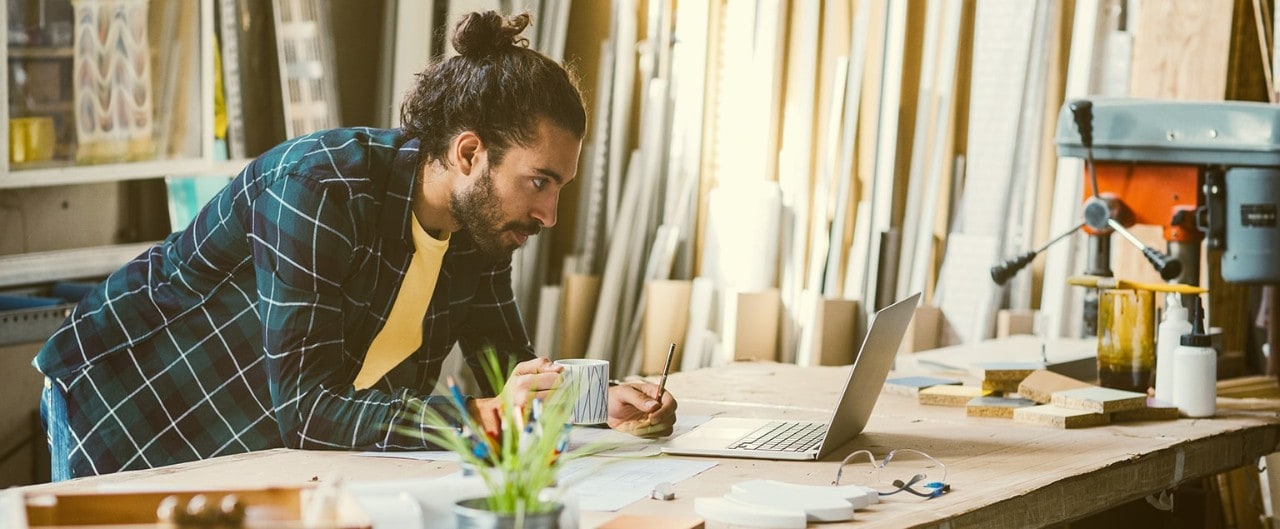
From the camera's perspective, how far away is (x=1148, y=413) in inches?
101

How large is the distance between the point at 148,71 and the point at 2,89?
0.46 m

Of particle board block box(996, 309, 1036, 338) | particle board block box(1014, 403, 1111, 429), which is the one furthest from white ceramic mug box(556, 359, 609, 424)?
particle board block box(996, 309, 1036, 338)

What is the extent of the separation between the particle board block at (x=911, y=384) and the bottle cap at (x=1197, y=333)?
451 mm

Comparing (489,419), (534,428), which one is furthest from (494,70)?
(534,428)

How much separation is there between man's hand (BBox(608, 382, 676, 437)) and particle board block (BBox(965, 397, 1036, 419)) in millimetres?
611

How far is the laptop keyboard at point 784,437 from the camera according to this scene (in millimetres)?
2156

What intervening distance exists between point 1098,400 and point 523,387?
1051 mm

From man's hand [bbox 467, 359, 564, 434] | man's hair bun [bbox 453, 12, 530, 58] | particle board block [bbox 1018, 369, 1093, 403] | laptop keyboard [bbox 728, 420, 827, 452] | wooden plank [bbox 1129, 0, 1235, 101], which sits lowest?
laptop keyboard [bbox 728, 420, 827, 452]

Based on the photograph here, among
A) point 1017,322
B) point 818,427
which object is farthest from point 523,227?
point 1017,322

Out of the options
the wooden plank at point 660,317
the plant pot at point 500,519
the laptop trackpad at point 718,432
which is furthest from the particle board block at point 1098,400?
the wooden plank at point 660,317

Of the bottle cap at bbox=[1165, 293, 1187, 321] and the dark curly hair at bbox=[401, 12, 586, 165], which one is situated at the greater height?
the dark curly hair at bbox=[401, 12, 586, 165]

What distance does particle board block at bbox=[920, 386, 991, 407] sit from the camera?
268 centimetres

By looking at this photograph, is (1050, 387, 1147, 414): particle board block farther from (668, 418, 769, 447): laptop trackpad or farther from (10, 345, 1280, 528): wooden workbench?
(668, 418, 769, 447): laptop trackpad

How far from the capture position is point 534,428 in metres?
1.43
